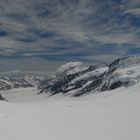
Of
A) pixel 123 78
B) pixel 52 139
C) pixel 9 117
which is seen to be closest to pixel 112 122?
pixel 52 139

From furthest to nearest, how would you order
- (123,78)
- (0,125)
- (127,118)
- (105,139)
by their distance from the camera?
1. (123,78)
2. (127,118)
3. (105,139)
4. (0,125)

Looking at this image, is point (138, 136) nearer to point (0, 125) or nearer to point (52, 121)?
point (52, 121)

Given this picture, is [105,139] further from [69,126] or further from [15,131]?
[15,131]

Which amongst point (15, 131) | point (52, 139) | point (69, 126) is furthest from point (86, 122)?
point (15, 131)

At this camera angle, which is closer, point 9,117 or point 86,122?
point 9,117

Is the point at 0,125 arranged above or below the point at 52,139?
above

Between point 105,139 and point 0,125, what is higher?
point 0,125

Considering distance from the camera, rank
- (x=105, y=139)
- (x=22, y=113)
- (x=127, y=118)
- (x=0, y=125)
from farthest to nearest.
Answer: (x=127, y=118), (x=22, y=113), (x=105, y=139), (x=0, y=125)

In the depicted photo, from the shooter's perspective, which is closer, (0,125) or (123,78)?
(0,125)

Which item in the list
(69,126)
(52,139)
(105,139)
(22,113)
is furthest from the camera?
(22,113)
